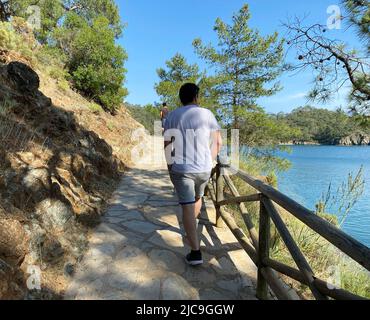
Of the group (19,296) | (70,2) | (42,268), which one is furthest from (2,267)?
(70,2)

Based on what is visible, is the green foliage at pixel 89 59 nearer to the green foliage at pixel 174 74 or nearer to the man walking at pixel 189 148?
the green foliage at pixel 174 74

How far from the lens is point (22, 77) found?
Answer: 568 centimetres

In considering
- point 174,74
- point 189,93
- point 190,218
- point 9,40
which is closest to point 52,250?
point 190,218

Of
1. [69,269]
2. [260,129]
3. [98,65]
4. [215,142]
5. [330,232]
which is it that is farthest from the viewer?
[98,65]

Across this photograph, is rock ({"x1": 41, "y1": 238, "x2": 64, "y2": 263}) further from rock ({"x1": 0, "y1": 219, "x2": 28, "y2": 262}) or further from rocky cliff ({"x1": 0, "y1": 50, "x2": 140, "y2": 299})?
rock ({"x1": 0, "y1": 219, "x2": 28, "y2": 262})

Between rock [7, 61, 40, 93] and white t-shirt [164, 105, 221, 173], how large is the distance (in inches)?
160

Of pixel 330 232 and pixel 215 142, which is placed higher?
pixel 215 142

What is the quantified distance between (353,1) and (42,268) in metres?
5.12

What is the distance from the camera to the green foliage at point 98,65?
14.0 m

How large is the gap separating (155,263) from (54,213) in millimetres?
1305

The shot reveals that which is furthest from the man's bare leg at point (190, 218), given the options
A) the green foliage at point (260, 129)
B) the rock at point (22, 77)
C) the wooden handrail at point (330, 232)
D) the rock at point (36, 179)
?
the green foliage at point (260, 129)

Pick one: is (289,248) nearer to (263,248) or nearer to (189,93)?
(263,248)
